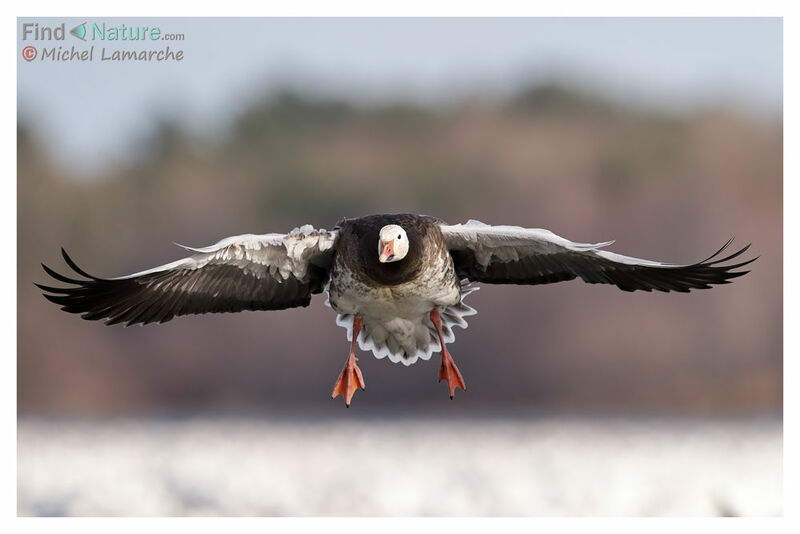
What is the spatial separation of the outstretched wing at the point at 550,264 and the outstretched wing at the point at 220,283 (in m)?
0.83

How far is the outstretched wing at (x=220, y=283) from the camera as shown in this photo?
488 cm

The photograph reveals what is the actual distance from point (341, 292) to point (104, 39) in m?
2.91

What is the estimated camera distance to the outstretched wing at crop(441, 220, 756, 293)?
199 inches

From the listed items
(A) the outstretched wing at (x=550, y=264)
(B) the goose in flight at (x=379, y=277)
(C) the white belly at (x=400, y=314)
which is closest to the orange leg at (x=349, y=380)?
(B) the goose in flight at (x=379, y=277)

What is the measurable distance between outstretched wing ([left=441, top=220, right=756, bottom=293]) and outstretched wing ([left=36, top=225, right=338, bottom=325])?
2.73 ft

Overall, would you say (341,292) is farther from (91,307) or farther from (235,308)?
(91,307)

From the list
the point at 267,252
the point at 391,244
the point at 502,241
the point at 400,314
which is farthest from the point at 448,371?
the point at 267,252

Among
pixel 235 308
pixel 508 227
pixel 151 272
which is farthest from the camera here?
pixel 235 308

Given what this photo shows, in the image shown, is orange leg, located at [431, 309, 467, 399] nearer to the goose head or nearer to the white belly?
the white belly

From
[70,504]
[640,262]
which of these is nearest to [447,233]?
[640,262]

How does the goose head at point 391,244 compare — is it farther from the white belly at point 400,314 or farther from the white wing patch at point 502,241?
the white wing patch at point 502,241

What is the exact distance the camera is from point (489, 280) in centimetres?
560

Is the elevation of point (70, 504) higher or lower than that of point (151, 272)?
lower

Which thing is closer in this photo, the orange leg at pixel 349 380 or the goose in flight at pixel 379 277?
the goose in flight at pixel 379 277
